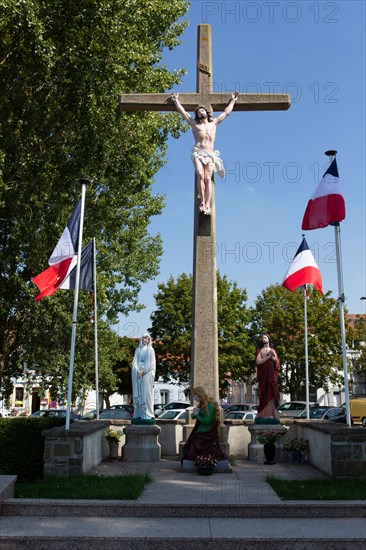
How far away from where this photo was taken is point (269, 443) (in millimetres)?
11656

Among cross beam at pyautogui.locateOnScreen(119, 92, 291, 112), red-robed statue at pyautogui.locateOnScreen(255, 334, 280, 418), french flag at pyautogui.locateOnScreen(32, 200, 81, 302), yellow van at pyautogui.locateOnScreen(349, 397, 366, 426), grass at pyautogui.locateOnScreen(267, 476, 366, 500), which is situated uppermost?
cross beam at pyautogui.locateOnScreen(119, 92, 291, 112)

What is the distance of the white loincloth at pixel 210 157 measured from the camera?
1251 centimetres

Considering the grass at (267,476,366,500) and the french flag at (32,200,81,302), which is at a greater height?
the french flag at (32,200,81,302)

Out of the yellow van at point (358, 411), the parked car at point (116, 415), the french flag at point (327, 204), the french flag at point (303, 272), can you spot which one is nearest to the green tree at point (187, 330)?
the yellow van at point (358, 411)

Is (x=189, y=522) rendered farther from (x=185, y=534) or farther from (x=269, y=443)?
(x=269, y=443)

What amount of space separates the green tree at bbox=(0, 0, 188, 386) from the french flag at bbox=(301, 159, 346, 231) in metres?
6.59

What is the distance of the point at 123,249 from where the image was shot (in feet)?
78.6

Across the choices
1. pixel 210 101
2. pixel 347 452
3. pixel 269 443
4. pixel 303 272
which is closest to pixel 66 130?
pixel 210 101

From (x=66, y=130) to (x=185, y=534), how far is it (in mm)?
13288

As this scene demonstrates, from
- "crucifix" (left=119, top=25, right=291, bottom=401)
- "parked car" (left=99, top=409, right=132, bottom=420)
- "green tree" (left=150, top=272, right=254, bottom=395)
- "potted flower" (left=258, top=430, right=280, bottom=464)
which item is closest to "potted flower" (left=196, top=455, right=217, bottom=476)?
"crucifix" (left=119, top=25, right=291, bottom=401)

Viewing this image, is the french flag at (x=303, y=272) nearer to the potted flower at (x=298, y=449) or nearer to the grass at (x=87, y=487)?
the potted flower at (x=298, y=449)

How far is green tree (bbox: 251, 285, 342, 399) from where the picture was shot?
1625 inches

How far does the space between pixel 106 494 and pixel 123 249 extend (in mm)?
16686

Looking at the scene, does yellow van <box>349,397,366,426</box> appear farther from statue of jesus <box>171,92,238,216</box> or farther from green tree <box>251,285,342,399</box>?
statue of jesus <box>171,92,238,216</box>
